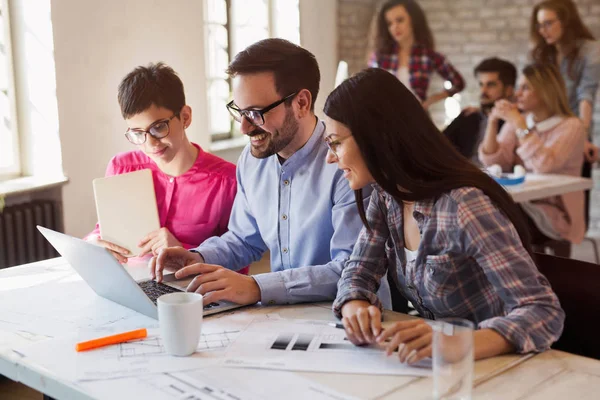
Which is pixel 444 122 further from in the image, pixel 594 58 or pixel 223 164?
pixel 223 164

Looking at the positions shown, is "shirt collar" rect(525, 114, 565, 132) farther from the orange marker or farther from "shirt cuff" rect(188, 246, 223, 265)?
the orange marker

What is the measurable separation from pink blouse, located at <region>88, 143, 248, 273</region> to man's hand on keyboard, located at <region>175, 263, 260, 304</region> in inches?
27.2

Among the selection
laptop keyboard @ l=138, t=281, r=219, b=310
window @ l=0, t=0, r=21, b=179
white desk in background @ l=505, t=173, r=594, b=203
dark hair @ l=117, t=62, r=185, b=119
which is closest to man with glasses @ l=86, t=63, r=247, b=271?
dark hair @ l=117, t=62, r=185, b=119

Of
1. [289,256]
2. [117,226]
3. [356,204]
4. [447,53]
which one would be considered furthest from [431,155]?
[447,53]

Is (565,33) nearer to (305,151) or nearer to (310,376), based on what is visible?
(305,151)

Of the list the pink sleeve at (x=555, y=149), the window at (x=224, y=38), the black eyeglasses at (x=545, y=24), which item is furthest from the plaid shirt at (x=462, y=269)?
the black eyeglasses at (x=545, y=24)

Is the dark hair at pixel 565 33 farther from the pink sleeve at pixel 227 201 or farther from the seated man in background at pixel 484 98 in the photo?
the pink sleeve at pixel 227 201

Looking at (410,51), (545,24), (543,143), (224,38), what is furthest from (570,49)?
(224,38)

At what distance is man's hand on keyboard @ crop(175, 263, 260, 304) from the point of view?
167cm

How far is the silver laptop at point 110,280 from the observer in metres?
1.57

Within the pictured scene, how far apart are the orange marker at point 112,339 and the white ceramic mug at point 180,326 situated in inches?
4.3

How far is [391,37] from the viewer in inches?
231

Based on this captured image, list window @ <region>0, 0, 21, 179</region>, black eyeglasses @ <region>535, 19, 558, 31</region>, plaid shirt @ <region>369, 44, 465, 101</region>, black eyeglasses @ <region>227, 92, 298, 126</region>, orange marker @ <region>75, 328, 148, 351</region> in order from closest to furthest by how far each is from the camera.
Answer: orange marker @ <region>75, 328, 148, 351</region> → black eyeglasses @ <region>227, 92, 298, 126</region> → window @ <region>0, 0, 21, 179</region> → black eyeglasses @ <region>535, 19, 558, 31</region> → plaid shirt @ <region>369, 44, 465, 101</region>

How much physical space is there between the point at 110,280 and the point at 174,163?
872mm
